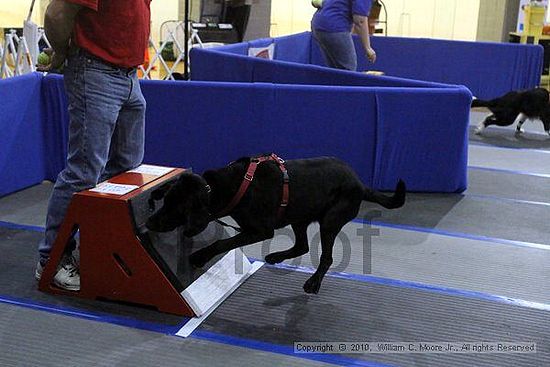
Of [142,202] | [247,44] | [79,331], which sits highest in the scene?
[247,44]

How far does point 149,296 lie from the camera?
2.93 meters

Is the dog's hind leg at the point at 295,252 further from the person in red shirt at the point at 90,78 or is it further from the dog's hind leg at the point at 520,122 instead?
the dog's hind leg at the point at 520,122

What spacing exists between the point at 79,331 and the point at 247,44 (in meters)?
5.46

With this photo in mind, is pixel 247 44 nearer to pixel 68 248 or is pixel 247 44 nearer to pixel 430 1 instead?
pixel 68 248

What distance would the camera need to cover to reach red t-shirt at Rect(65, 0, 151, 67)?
9.27 feet

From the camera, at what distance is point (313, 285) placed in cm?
313

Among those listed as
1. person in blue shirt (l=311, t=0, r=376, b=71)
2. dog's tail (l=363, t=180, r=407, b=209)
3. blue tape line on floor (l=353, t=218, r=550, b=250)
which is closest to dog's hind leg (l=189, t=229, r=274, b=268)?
dog's tail (l=363, t=180, r=407, b=209)

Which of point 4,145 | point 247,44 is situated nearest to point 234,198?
point 4,145

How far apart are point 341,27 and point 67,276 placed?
4186 mm

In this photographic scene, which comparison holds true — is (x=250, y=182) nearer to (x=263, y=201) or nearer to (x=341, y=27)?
(x=263, y=201)

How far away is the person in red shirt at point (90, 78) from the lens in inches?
111

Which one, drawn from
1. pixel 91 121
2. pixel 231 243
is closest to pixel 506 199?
pixel 231 243

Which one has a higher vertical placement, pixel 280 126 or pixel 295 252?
pixel 280 126

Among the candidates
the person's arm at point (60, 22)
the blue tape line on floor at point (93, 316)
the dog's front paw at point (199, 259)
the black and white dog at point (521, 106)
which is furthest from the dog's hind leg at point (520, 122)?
the person's arm at point (60, 22)
